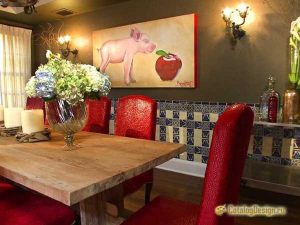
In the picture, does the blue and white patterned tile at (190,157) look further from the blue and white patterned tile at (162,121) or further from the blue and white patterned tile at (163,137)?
the blue and white patterned tile at (162,121)

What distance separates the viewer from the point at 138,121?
1.87 m

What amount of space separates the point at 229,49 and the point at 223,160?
226 cm

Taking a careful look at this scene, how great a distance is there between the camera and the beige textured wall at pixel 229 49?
2.43m

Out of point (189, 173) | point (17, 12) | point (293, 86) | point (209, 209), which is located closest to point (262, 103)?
point (293, 86)

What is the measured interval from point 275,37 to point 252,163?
129cm

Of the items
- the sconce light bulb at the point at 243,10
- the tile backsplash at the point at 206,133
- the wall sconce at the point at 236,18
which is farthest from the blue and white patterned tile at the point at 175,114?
the sconce light bulb at the point at 243,10

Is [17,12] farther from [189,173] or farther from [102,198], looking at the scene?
[102,198]

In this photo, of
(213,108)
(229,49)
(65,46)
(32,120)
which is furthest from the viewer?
(65,46)

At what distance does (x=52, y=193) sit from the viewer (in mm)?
842

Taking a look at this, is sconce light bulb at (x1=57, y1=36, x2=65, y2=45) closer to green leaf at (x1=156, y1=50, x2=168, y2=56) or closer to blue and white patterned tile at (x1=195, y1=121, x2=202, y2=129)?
green leaf at (x1=156, y1=50, x2=168, y2=56)

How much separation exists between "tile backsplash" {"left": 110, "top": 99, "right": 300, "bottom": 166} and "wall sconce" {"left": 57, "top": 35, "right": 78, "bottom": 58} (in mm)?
1197

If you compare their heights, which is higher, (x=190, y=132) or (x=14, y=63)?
(x=14, y=63)

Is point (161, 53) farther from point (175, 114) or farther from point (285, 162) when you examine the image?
point (285, 162)

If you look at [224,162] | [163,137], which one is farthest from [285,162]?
[224,162]
